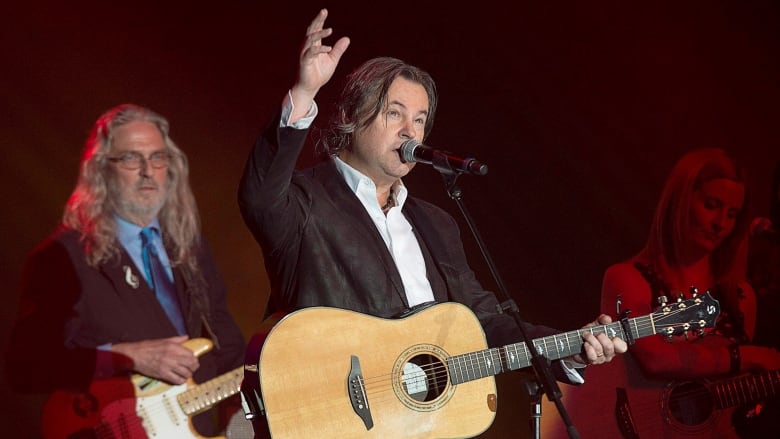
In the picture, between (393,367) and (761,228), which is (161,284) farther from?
(761,228)

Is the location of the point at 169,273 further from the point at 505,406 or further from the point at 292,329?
the point at 505,406

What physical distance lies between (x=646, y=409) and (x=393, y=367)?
2.44 metres

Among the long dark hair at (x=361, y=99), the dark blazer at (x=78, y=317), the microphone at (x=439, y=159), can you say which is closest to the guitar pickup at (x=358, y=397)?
the microphone at (x=439, y=159)

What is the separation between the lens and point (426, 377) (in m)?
3.08

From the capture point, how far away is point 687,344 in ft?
15.5

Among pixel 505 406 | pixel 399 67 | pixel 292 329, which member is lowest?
pixel 505 406

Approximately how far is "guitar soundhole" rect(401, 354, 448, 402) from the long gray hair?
1.95 metres

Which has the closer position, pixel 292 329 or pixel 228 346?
pixel 292 329

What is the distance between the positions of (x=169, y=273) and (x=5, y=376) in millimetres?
981

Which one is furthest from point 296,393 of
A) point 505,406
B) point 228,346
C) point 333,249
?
point 505,406

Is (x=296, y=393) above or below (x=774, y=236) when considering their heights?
below

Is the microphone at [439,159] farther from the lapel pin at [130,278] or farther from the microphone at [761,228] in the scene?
the microphone at [761,228]

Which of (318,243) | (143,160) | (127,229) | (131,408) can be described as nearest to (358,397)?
(318,243)

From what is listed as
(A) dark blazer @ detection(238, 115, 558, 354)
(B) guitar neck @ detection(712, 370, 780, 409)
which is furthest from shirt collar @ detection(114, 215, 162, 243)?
(B) guitar neck @ detection(712, 370, 780, 409)
